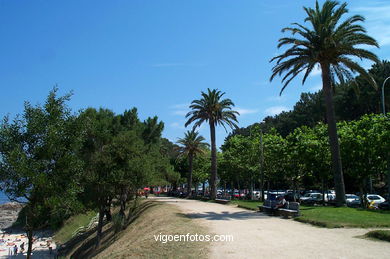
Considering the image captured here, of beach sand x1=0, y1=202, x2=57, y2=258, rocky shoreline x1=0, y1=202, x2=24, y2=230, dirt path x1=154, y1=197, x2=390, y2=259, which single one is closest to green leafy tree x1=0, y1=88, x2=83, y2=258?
beach sand x1=0, y1=202, x2=57, y2=258

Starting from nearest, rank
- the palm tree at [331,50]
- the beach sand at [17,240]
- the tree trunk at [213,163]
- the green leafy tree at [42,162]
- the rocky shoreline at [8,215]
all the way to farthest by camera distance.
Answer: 1. the green leafy tree at [42,162]
2. the palm tree at [331,50]
3. the beach sand at [17,240]
4. the tree trunk at [213,163]
5. the rocky shoreline at [8,215]

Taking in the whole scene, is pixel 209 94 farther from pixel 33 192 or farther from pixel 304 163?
pixel 33 192

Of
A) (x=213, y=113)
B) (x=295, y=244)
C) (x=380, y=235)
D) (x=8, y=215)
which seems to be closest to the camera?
(x=295, y=244)

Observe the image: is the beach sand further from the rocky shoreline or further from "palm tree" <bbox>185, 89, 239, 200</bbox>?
"palm tree" <bbox>185, 89, 239, 200</bbox>

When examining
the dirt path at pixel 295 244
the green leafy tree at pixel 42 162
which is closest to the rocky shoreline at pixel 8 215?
the green leafy tree at pixel 42 162

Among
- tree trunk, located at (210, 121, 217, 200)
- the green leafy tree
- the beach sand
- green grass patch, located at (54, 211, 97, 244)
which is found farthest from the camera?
green grass patch, located at (54, 211, 97, 244)

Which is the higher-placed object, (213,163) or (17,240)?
(213,163)

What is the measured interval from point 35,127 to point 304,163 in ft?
76.1

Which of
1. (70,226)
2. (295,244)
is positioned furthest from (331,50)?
(70,226)

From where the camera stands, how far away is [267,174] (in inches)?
1571

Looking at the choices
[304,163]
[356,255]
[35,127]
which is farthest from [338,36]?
[35,127]

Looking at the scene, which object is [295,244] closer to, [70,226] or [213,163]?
[213,163]

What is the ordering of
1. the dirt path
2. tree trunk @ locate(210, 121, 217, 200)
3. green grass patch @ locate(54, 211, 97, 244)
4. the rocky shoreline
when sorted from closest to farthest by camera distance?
the dirt path → tree trunk @ locate(210, 121, 217, 200) → green grass patch @ locate(54, 211, 97, 244) → the rocky shoreline

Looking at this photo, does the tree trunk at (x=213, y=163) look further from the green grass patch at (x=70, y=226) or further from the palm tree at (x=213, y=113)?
the green grass patch at (x=70, y=226)
